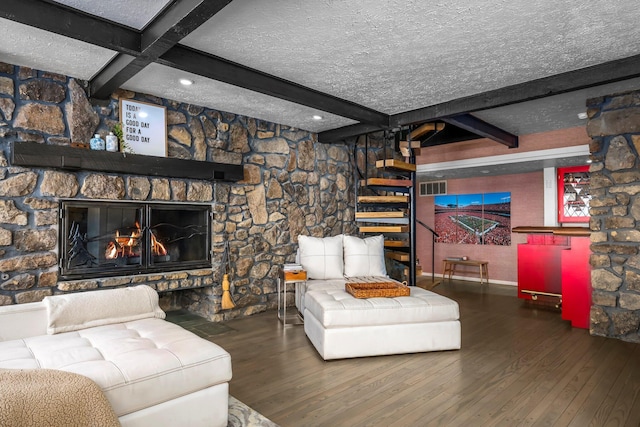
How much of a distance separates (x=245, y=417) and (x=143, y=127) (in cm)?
291

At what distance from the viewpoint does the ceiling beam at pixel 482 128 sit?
14.7 ft

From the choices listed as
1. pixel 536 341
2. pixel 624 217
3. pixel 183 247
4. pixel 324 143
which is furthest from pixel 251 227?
pixel 624 217

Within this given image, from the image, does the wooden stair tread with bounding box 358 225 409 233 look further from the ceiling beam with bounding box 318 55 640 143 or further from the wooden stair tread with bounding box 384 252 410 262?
the ceiling beam with bounding box 318 55 640 143

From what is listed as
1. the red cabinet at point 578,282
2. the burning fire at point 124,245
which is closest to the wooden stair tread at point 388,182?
the red cabinet at point 578,282

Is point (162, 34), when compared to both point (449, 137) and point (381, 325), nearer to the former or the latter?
point (381, 325)

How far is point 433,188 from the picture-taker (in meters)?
8.14

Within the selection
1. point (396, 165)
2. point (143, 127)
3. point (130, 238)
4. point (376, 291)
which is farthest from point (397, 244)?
point (143, 127)

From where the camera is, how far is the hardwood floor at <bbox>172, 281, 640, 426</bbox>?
7.35ft

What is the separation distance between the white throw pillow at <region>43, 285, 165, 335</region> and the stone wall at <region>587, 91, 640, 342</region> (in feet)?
13.5

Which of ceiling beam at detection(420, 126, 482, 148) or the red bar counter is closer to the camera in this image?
the red bar counter

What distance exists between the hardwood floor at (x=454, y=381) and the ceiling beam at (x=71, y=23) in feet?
8.02

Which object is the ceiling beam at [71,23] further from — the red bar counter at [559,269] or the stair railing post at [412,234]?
the red bar counter at [559,269]

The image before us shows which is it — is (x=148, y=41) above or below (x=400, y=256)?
above

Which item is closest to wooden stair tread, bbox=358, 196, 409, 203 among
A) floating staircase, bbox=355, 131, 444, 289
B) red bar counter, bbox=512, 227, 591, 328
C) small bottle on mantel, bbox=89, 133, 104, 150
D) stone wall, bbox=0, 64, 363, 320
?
floating staircase, bbox=355, 131, 444, 289
